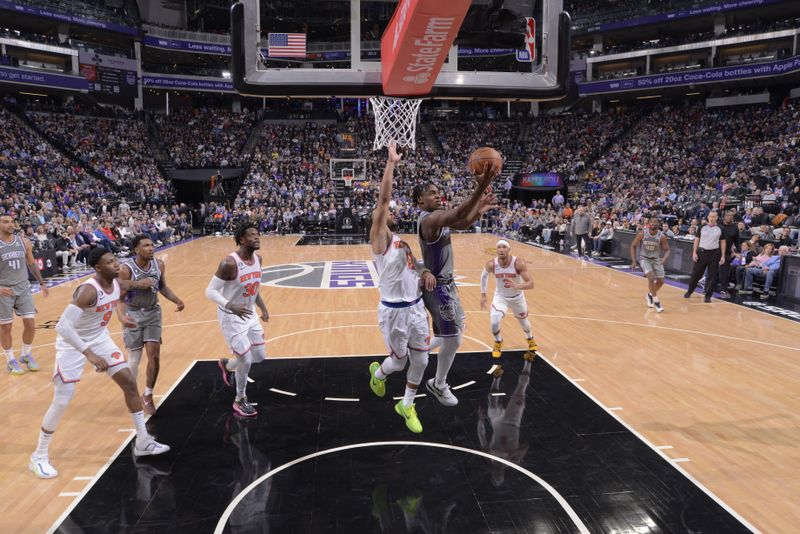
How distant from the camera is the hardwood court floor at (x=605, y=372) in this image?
420 cm

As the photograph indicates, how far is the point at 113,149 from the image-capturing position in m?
30.1

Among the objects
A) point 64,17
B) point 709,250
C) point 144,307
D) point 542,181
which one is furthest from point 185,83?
point 144,307

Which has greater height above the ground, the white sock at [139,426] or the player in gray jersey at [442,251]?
the player in gray jersey at [442,251]

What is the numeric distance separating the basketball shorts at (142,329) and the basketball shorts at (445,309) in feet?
8.45

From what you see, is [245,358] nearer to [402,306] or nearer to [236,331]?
[236,331]

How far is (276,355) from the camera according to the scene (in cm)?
744

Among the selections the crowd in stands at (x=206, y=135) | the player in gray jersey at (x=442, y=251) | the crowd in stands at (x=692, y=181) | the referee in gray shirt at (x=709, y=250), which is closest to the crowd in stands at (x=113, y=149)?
the crowd in stands at (x=206, y=135)

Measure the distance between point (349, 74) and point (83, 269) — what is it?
11.9 m

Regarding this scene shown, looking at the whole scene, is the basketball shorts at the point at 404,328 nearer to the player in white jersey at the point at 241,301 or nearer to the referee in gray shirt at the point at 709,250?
the player in white jersey at the point at 241,301

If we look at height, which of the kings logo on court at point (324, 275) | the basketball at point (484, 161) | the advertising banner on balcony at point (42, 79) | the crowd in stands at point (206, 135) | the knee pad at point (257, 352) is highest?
the advertising banner on balcony at point (42, 79)

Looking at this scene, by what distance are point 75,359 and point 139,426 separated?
722 mm

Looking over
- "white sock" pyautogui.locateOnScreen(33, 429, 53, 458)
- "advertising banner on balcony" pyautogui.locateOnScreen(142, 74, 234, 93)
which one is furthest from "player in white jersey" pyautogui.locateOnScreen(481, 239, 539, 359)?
"advertising banner on balcony" pyautogui.locateOnScreen(142, 74, 234, 93)

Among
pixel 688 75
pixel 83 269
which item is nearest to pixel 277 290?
pixel 83 269

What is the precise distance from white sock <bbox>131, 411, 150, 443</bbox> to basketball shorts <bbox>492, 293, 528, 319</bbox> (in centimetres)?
413
